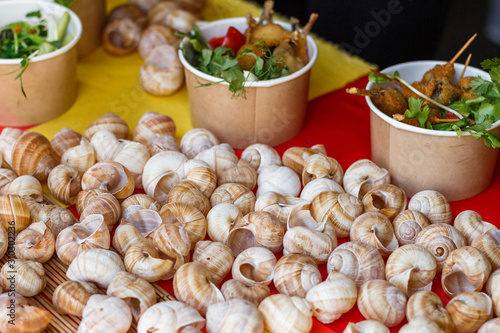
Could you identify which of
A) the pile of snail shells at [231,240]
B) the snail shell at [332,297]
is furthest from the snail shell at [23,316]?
the snail shell at [332,297]

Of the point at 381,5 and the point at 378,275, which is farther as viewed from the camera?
the point at 381,5

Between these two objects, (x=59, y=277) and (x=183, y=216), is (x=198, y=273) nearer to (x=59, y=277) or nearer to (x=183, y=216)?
(x=183, y=216)

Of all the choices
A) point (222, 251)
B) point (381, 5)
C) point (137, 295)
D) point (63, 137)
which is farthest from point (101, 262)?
point (381, 5)

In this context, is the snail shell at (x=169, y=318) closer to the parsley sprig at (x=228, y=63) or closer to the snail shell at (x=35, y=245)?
the snail shell at (x=35, y=245)

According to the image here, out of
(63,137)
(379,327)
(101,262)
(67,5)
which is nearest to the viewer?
(379,327)

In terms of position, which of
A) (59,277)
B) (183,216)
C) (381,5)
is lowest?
(59,277)

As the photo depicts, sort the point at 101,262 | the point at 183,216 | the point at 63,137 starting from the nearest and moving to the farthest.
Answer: the point at 101,262 < the point at 183,216 < the point at 63,137

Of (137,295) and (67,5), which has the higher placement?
(67,5)
